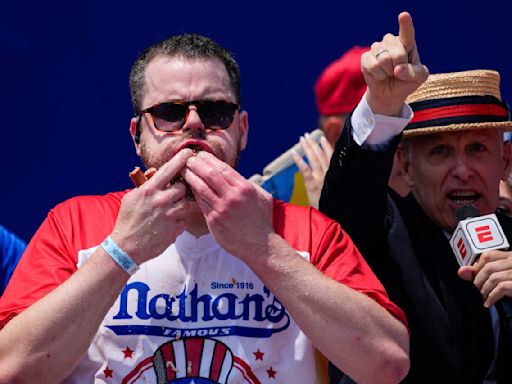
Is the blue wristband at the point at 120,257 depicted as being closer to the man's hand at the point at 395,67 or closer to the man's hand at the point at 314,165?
the man's hand at the point at 395,67

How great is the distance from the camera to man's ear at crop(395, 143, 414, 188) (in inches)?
126

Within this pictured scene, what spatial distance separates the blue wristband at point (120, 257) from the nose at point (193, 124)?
40 cm

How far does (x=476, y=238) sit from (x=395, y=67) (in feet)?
1.64

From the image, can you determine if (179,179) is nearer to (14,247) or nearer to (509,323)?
(509,323)

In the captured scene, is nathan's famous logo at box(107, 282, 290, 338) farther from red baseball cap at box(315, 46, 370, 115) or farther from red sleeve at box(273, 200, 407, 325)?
red baseball cap at box(315, 46, 370, 115)

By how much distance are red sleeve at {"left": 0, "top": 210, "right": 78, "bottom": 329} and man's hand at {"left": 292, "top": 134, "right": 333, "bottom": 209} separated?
1210 millimetres

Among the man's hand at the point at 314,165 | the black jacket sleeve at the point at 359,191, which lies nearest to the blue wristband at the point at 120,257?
the black jacket sleeve at the point at 359,191

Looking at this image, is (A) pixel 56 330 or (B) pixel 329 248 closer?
(A) pixel 56 330

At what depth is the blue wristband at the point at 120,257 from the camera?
2303mm

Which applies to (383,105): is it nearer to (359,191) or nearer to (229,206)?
(359,191)

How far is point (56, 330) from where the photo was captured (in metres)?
2.24

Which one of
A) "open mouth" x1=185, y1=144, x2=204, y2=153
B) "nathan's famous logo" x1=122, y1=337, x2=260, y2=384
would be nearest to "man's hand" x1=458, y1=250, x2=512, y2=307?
"nathan's famous logo" x1=122, y1=337, x2=260, y2=384

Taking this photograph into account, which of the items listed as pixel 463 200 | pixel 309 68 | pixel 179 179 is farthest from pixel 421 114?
pixel 309 68

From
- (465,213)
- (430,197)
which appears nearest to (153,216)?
(465,213)
